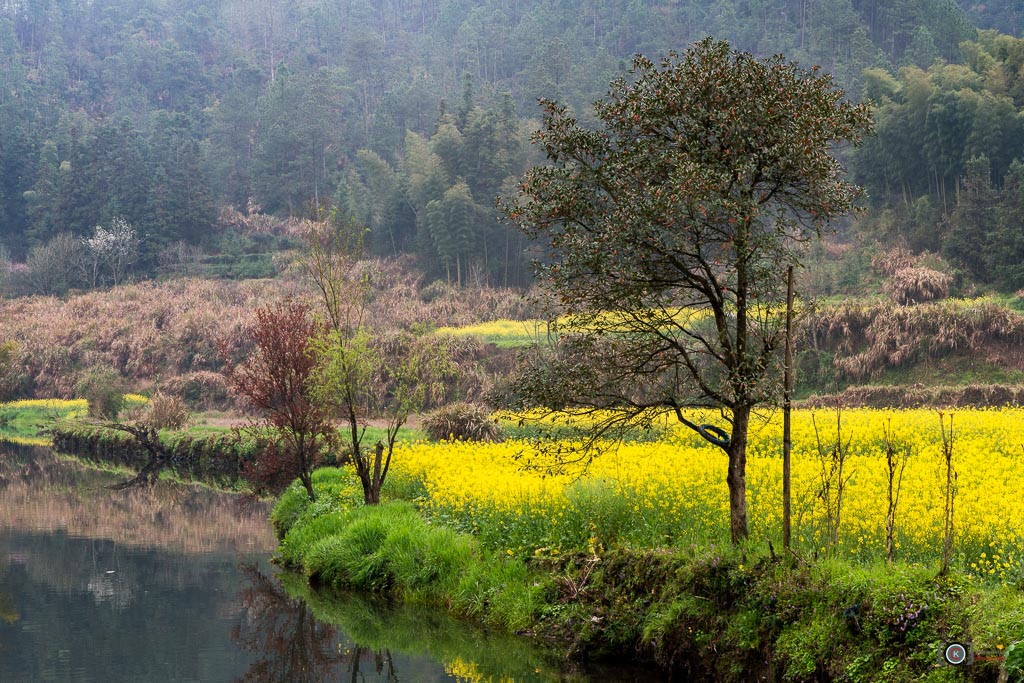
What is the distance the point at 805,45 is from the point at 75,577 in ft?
313

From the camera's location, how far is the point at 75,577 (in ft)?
55.9

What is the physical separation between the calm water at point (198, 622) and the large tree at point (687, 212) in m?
3.20

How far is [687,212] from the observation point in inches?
412

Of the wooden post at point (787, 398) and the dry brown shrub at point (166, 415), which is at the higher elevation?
the wooden post at point (787, 398)

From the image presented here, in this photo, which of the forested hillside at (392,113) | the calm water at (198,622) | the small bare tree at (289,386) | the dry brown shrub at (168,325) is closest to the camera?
the calm water at (198,622)

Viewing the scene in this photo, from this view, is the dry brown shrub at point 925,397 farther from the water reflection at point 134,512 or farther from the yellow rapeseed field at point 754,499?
the water reflection at point 134,512

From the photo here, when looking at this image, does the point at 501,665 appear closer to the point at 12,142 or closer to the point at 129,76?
the point at 12,142

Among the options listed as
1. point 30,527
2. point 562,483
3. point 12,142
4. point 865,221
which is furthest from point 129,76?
point 562,483

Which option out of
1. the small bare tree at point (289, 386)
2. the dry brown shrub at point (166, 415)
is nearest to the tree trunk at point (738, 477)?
the small bare tree at point (289, 386)

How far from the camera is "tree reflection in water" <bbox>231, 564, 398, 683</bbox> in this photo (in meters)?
11.8

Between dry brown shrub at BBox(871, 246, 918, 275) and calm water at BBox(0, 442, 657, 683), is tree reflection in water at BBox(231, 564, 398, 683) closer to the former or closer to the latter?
calm water at BBox(0, 442, 657, 683)

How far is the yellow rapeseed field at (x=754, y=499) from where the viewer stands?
429 inches

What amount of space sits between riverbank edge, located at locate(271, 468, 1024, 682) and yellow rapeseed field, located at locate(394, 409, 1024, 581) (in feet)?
2.10

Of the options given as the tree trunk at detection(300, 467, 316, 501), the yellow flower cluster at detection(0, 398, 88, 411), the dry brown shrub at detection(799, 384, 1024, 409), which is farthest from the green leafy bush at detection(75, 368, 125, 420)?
the dry brown shrub at detection(799, 384, 1024, 409)
